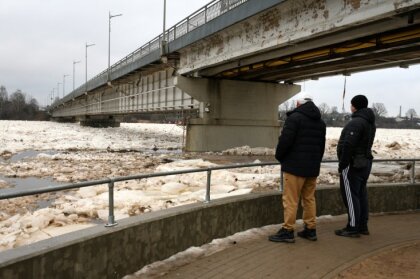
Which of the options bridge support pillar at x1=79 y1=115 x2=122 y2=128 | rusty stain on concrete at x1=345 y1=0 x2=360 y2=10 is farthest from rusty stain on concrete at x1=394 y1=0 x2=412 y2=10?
bridge support pillar at x1=79 y1=115 x2=122 y2=128

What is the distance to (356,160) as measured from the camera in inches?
244

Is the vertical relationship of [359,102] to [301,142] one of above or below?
above

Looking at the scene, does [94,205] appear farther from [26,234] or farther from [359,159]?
[359,159]

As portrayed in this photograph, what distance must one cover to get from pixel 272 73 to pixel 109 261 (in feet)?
70.0

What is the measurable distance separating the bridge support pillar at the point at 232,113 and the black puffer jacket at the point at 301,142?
64.8 ft

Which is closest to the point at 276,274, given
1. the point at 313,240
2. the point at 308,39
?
the point at 313,240

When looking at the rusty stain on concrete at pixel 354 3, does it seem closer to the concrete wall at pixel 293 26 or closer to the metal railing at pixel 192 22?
the concrete wall at pixel 293 26

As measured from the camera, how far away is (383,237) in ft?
20.9

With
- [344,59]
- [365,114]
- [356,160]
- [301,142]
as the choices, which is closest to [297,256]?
[301,142]

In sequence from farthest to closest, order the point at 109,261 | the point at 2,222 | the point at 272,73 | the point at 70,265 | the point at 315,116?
the point at 272,73
the point at 2,222
the point at 315,116
the point at 109,261
the point at 70,265

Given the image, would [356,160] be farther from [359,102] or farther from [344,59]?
[344,59]

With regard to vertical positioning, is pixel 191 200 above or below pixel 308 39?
below

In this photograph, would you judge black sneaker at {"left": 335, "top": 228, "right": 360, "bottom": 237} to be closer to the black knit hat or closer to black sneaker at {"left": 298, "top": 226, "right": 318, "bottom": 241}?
black sneaker at {"left": 298, "top": 226, "right": 318, "bottom": 241}

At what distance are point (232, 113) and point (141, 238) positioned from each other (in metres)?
22.3
